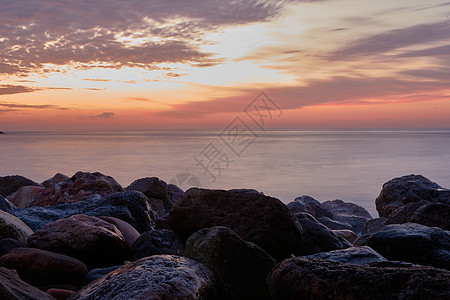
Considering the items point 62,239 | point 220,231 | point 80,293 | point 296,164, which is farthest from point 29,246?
point 296,164

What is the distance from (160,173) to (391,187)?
2217 centimetres

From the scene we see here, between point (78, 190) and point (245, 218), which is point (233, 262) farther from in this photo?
point (78, 190)

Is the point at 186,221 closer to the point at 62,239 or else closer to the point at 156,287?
the point at 62,239

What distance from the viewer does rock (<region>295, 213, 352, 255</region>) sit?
18.2 ft

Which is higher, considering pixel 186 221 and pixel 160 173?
pixel 186 221

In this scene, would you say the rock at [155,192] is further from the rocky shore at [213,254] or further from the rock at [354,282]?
the rock at [354,282]

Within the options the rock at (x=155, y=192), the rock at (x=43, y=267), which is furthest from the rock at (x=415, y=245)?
the rock at (x=155, y=192)

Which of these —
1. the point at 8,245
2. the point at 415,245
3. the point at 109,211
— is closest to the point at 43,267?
the point at 8,245

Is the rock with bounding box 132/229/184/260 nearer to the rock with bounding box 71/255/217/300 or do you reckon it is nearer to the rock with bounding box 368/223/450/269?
the rock with bounding box 71/255/217/300

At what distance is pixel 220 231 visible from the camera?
14.7 ft

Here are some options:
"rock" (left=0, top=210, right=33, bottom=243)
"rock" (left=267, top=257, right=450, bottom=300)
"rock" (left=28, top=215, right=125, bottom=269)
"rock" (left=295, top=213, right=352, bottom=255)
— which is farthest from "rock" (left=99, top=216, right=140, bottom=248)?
"rock" (left=267, top=257, right=450, bottom=300)

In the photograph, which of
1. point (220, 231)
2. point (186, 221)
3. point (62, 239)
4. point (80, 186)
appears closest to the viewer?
point (220, 231)

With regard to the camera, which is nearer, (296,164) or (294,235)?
(294,235)

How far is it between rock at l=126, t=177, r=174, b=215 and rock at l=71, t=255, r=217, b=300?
26.6ft
